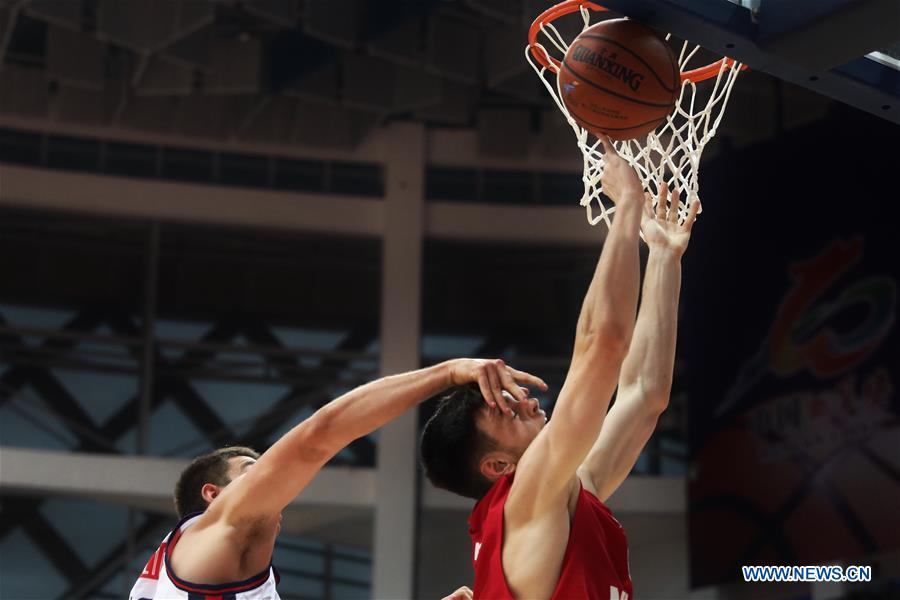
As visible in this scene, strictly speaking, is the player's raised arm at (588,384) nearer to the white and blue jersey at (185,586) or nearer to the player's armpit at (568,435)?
the player's armpit at (568,435)

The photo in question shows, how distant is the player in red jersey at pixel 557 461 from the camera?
290 cm

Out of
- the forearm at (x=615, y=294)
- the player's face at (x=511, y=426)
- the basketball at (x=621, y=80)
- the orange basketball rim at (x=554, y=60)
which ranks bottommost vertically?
the player's face at (x=511, y=426)

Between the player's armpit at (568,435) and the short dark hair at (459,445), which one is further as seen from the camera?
the short dark hair at (459,445)

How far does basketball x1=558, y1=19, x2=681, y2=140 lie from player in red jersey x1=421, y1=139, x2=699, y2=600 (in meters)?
0.38

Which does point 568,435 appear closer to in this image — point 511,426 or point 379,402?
point 511,426

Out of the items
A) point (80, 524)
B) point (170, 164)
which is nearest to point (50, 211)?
point (170, 164)

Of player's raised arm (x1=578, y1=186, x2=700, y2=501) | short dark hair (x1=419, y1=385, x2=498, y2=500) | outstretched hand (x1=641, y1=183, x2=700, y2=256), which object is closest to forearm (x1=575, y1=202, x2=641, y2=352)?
short dark hair (x1=419, y1=385, x2=498, y2=500)

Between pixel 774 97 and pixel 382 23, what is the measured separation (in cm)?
410

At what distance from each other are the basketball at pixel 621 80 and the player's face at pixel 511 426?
98 cm

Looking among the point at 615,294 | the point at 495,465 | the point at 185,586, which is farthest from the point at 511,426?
the point at 185,586

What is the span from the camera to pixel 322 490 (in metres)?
13.0

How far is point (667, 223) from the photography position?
387cm

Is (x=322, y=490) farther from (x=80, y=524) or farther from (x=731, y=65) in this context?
(x=731, y=65)

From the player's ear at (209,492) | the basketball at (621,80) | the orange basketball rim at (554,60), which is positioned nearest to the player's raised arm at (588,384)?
the basketball at (621,80)
